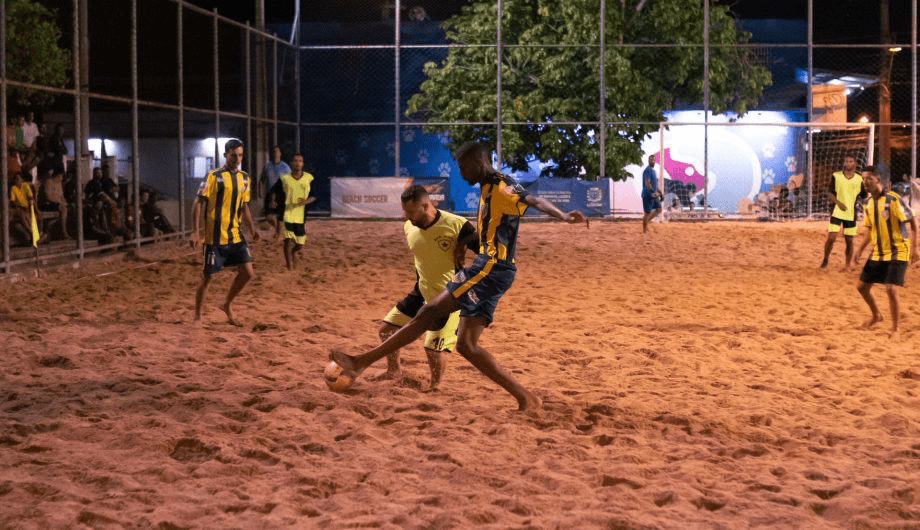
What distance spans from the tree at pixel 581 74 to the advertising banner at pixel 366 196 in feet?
10.5

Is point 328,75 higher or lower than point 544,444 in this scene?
higher

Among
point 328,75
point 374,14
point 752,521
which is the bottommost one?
point 752,521

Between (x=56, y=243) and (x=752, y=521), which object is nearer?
(x=752, y=521)

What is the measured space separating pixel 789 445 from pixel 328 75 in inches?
1259

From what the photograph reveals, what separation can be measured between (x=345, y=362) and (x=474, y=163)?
5.11ft

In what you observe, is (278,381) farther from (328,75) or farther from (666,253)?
(328,75)

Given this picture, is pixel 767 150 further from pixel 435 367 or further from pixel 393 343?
pixel 393 343

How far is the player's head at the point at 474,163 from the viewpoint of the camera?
748cm

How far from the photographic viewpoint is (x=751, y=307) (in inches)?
535

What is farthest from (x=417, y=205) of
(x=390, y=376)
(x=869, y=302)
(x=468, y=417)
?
(x=869, y=302)

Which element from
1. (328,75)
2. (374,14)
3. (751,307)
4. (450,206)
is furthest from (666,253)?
(374,14)

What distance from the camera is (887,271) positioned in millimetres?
11703

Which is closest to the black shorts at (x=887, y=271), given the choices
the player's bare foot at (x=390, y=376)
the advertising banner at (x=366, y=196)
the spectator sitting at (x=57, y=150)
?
the player's bare foot at (x=390, y=376)

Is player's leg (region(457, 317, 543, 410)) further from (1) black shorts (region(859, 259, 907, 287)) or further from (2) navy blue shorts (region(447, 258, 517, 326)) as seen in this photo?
(1) black shorts (region(859, 259, 907, 287))
